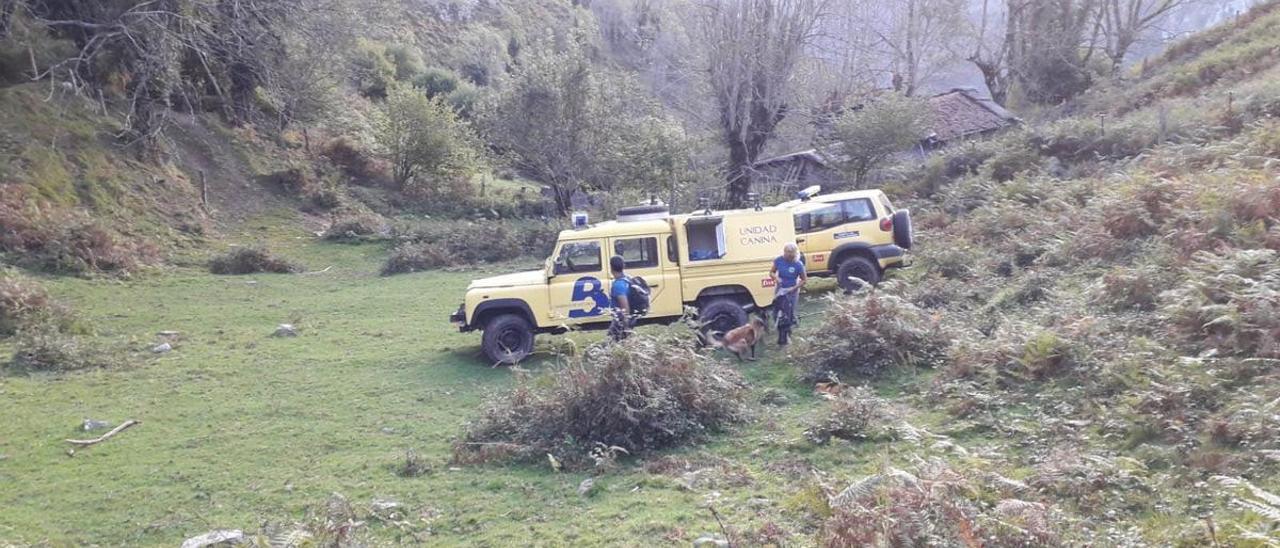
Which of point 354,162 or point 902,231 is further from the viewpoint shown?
point 354,162

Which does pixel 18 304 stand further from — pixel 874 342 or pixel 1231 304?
pixel 1231 304

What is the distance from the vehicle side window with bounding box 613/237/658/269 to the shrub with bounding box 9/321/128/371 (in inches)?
296

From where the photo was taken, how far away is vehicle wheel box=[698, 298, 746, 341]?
42.5 feet

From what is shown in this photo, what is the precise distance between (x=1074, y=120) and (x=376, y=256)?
20026 millimetres

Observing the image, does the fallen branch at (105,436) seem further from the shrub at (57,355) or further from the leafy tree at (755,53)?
the leafy tree at (755,53)

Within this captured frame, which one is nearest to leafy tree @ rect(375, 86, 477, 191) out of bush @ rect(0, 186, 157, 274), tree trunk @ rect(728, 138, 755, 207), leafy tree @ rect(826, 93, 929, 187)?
tree trunk @ rect(728, 138, 755, 207)

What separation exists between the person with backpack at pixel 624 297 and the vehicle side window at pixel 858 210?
18.3ft

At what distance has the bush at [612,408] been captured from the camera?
8516 millimetres

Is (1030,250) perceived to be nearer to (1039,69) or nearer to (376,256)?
(376,256)

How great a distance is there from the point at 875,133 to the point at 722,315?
17762 mm

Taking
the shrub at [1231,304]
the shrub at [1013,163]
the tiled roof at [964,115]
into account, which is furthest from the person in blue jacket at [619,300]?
the tiled roof at [964,115]

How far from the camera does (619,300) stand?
11711 mm

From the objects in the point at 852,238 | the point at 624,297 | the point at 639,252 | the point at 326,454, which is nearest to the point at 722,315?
the point at 639,252

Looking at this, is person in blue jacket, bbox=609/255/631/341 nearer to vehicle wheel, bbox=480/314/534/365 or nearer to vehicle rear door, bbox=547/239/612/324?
vehicle rear door, bbox=547/239/612/324
